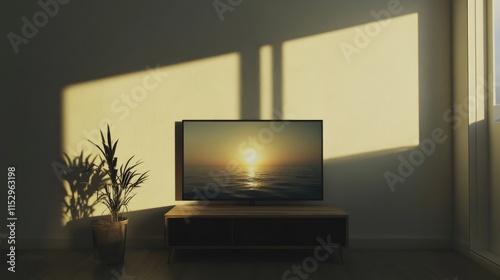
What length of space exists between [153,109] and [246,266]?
1637 millimetres

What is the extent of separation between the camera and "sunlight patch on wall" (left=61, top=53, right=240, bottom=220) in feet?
13.3

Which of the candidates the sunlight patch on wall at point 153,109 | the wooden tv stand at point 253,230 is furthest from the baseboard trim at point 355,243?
the wooden tv stand at point 253,230

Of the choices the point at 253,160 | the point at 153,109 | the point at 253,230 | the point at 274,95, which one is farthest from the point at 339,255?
the point at 153,109

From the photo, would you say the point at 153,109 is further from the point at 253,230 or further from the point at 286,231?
the point at 286,231

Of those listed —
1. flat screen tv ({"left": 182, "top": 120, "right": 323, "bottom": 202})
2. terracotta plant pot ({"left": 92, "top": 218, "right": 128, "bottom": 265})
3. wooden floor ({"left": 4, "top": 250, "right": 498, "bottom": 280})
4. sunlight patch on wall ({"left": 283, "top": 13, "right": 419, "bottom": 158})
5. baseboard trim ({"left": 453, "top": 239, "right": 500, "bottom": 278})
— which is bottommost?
wooden floor ({"left": 4, "top": 250, "right": 498, "bottom": 280})

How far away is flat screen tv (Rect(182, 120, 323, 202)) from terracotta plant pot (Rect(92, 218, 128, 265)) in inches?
26.6

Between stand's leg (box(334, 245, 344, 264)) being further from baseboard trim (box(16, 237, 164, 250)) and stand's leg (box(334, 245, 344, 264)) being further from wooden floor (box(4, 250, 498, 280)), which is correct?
baseboard trim (box(16, 237, 164, 250))

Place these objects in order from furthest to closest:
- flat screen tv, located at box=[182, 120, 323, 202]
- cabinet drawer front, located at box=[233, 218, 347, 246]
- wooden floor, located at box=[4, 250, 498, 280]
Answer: flat screen tv, located at box=[182, 120, 323, 202]
cabinet drawer front, located at box=[233, 218, 347, 246]
wooden floor, located at box=[4, 250, 498, 280]

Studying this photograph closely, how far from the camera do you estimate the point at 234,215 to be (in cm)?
360

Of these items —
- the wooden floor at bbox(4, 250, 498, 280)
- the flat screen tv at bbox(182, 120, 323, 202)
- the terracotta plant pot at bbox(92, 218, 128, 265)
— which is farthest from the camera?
the flat screen tv at bbox(182, 120, 323, 202)

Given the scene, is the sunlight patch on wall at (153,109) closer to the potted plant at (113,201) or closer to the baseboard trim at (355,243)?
the potted plant at (113,201)

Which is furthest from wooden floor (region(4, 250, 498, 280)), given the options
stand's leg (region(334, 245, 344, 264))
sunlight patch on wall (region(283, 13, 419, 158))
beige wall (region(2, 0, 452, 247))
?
sunlight patch on wall (region(283, 13, 419, 158))

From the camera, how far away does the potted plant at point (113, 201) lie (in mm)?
3525

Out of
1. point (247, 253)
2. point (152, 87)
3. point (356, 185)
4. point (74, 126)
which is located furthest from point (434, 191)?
point (74, 126)
